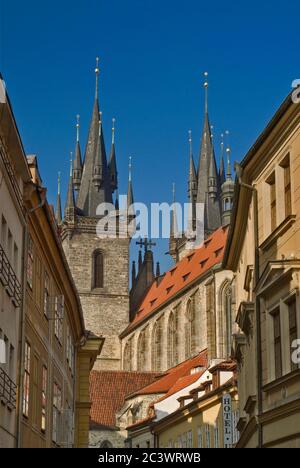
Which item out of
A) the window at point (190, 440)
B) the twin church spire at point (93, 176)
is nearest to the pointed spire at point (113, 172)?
the twin church spire at point (93, 176)

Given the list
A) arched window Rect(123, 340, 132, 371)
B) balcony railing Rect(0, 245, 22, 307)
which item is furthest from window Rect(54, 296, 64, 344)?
arched window Rect(123, 340, 132, 371)

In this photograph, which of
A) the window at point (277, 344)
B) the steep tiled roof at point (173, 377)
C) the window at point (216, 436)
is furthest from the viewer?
the steep tiled roof at point (173, 377)

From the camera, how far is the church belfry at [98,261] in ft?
298

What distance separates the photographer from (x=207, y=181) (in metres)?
99.6

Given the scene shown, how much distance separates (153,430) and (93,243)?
39.9 m

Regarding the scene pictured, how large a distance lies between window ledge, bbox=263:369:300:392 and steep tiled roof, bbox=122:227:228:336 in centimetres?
5523

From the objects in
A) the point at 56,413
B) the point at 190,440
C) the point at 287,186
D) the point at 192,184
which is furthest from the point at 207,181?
the point at 287,186

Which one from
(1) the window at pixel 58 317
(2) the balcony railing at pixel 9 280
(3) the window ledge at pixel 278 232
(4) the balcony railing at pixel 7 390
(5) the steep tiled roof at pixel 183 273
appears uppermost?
(5) the steep tiled roof at pixel 183 273

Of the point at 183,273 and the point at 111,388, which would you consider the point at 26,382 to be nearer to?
the point at 111,388

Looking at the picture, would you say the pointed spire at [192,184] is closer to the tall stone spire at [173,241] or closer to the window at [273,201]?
the tall stone spire at [173,241]

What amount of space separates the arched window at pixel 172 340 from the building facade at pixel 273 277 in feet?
197

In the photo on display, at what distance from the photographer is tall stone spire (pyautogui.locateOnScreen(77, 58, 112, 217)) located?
93.1m

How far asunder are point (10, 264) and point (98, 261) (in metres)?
73.8

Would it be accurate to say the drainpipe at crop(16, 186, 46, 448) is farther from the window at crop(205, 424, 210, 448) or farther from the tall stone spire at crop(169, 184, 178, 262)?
the tall stone spire at crop(169, 184, 178, 262)
